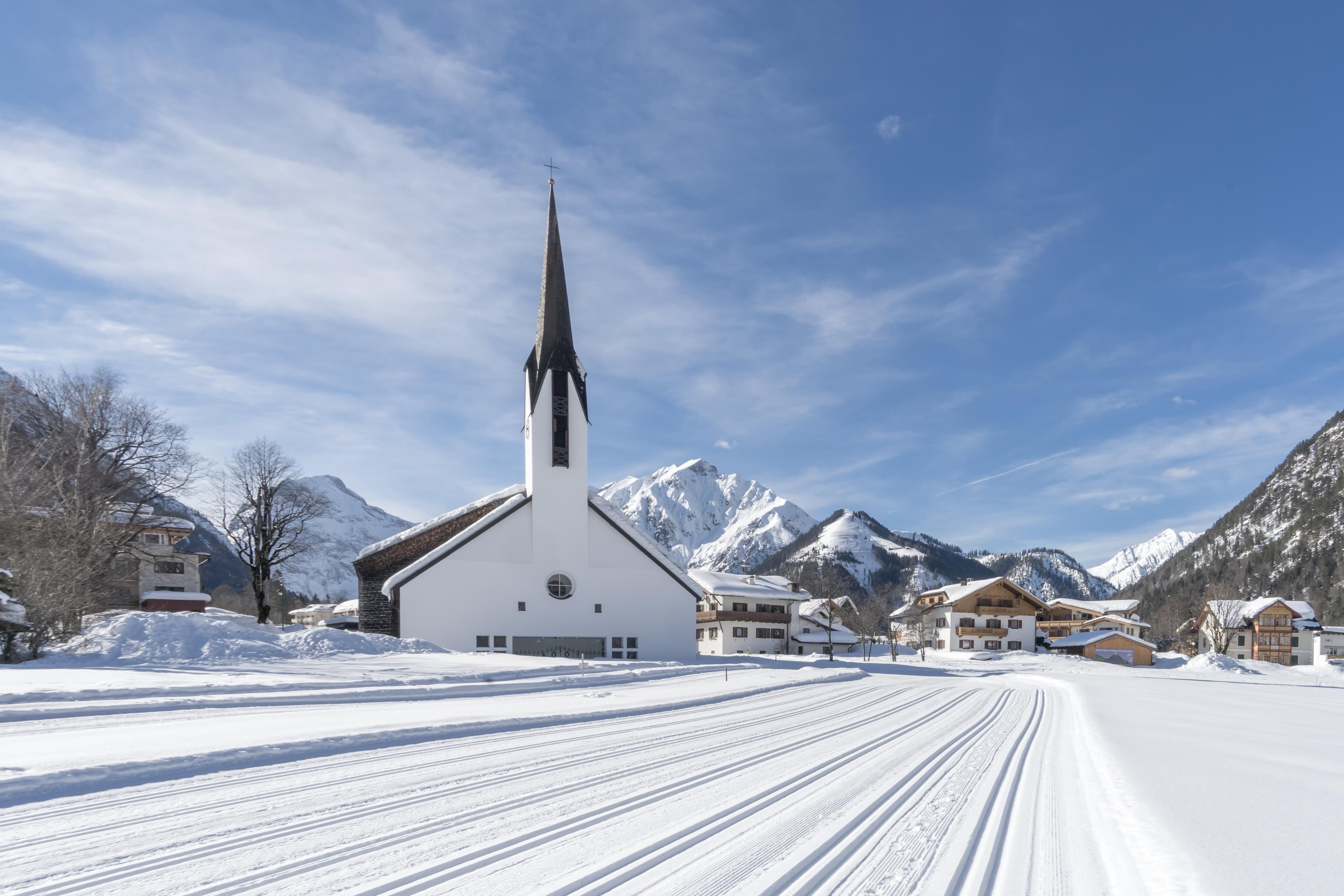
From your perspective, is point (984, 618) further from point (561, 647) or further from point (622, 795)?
point (622, 795)

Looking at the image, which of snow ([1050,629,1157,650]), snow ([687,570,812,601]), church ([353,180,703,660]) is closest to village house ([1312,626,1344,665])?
snow ([1050,629,1157,650])

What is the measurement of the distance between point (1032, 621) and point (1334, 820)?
74472mm

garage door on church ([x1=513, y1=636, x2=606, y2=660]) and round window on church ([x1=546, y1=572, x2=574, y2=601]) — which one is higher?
Result: round window on church ([x1=546, y1=572, x2=574, y2=601])

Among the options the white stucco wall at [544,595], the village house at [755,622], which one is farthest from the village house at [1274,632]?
the white stucco wall at [544,595]

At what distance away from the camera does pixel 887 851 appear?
5.04 m

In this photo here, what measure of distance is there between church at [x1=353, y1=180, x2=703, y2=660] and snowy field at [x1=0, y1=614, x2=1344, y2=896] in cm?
1568

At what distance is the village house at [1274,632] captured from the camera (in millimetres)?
81688

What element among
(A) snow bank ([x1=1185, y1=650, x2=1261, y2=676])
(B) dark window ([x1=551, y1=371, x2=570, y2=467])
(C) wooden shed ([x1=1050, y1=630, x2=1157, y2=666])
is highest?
(B) dark window ([x1=551, y1=371, x2=570, y2=467])

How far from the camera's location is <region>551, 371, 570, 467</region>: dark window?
34219mm

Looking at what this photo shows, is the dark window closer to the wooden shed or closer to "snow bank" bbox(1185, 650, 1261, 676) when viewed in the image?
"snow bank" bbox(1185, 650, 1261, 676)

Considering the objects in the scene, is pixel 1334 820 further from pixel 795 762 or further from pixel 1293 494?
pixel 1293 494

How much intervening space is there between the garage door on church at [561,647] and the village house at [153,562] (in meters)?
17.6

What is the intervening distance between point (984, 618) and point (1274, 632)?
41179mm

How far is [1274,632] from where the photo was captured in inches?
3246
